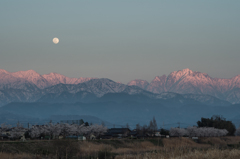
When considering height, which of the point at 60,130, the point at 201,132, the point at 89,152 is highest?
the point at 60,130

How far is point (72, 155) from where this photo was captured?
55438 mm

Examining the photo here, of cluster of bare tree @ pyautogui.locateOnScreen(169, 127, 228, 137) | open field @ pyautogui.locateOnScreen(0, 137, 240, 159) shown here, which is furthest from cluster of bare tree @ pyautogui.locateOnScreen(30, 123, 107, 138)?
open field @ pyautogui.locateOnScreen(0, 137, 240, 159)

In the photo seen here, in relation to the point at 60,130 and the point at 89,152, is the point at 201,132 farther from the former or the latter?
the point at 89,152

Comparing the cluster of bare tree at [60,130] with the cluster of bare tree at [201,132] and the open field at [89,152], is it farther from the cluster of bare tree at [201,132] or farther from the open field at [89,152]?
the open field at [89,152]

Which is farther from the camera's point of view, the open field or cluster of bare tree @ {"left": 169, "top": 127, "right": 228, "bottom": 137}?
cluster of bare tree @ {"left": 169, "top": 127, "right": 228, "bottom": 137}

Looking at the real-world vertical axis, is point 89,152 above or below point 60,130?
below

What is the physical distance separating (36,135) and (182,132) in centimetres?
7323

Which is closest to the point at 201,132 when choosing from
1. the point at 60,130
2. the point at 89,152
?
the point at 60,130

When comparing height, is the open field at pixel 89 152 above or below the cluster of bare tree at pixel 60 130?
below

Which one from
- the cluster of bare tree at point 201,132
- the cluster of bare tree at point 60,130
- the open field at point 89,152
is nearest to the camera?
the open field at point 89,152

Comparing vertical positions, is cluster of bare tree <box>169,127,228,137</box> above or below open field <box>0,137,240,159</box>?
above

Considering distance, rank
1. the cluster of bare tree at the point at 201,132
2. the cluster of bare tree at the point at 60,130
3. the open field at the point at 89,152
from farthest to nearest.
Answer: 1. the cluster of bare tree at the point at 201,132
2. the cluster of bare tree at the point at 60,130
3. the open field at the point at 89,152

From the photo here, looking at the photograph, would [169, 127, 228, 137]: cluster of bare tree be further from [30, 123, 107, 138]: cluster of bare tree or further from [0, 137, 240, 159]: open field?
[0, 137, 240, 159]: open field

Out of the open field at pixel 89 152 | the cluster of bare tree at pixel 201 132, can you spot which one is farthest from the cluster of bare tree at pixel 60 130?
the open field at pixel 89 152
